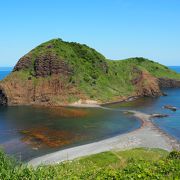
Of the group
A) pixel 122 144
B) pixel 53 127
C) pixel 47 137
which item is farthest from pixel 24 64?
pixel 122 144

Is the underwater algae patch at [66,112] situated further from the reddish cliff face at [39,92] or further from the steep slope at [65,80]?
the steep slope at [65,80]

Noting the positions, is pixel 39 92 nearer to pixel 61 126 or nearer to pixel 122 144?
pixel 61 126

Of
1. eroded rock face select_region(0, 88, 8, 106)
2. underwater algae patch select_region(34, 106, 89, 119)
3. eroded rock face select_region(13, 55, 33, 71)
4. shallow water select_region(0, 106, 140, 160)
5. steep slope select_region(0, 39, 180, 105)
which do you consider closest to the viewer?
shallow water select_region(0, 106, 140, 160)

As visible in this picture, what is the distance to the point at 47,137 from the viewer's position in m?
87.2

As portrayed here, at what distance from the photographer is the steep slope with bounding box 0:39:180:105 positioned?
144 m

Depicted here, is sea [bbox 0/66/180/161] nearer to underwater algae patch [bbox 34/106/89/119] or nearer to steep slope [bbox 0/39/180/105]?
underwater algae patch [bbox 34/106/89/119]

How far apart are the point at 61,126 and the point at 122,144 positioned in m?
26.3

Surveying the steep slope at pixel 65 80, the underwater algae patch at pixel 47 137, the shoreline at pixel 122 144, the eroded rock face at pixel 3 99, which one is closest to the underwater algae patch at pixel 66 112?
the steep slope at pixel 65 80

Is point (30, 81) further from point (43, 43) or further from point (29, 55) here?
point (43, 43)

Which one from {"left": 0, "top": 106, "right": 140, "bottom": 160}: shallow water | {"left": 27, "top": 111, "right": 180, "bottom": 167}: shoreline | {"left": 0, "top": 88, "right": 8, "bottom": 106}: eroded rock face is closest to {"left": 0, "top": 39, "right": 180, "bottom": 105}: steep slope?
{"left": 0, "top": 88, "right": 8, "bottom": 106}: eroded rock face

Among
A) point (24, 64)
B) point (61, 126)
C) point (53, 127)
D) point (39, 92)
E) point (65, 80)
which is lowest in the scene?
point (53, 127)

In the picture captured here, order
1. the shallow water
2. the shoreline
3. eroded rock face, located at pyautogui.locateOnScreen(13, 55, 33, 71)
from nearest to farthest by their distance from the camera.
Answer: the shoreline, the shallow water, eroded rock face, located at pyautogui.locateOnScreen(13, 55, 33, 71)

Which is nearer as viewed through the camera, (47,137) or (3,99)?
(47,137)

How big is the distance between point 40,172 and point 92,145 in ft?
162
